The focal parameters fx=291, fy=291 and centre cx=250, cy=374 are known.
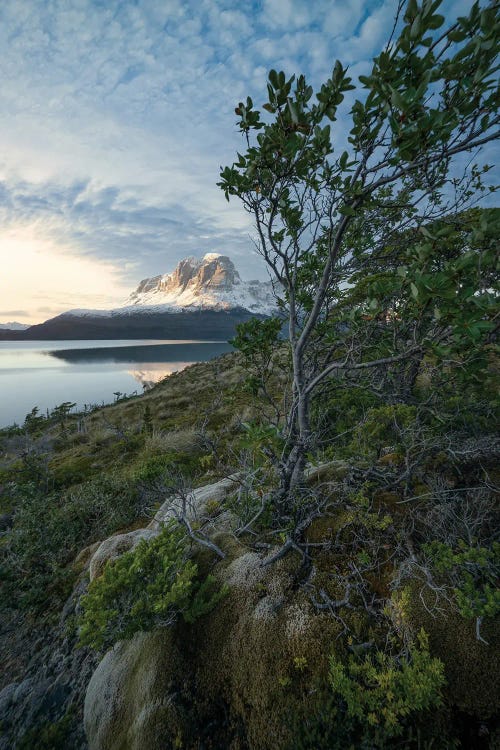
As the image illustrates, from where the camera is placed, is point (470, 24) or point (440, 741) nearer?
point (470, 24)

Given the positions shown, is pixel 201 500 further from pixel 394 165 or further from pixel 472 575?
pixel 394 165

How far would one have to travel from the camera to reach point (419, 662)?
213 centimetres

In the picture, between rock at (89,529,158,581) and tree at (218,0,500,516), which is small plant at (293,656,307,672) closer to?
tree at (218,0,500,516)

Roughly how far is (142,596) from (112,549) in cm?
205

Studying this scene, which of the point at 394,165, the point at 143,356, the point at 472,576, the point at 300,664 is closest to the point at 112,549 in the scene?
the point at 300,664

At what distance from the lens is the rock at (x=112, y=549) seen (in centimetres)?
429

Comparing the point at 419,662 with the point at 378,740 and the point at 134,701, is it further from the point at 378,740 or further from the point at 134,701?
the point at 134,701

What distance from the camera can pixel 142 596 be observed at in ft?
9.23

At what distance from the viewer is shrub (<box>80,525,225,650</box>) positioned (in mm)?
2604

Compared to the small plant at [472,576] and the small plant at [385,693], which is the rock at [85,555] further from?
the small plant at [472,576]

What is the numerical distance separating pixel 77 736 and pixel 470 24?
6405 mm

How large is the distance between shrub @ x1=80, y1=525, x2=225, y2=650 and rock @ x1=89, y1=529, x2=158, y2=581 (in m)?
1.30

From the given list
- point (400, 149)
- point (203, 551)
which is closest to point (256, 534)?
point (203, 551)

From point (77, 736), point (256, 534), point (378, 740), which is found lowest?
point (77, 736)
